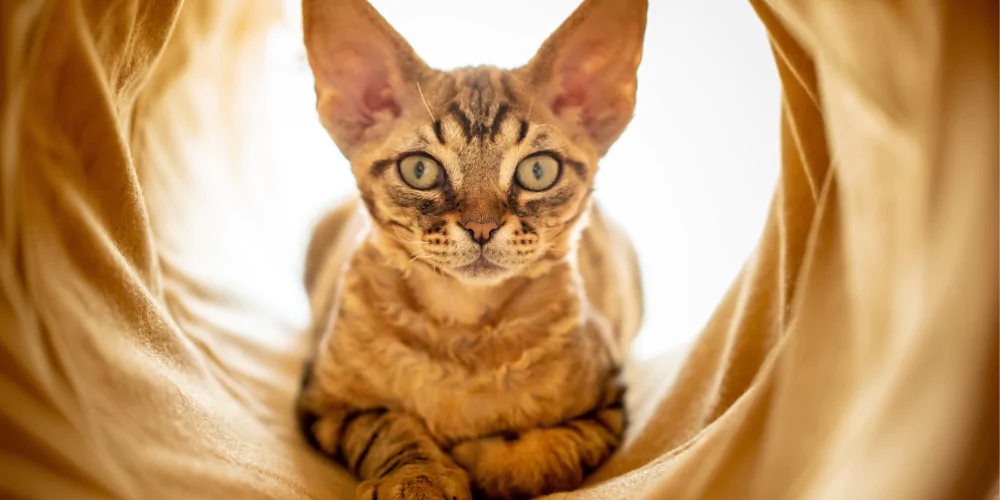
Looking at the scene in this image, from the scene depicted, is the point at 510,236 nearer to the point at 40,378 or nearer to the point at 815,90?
the point at 815,90

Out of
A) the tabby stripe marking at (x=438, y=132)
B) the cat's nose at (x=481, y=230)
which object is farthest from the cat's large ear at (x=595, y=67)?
the cat's nose at (x=481, y=230)

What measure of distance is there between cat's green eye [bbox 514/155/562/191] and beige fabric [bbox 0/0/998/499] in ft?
1.41

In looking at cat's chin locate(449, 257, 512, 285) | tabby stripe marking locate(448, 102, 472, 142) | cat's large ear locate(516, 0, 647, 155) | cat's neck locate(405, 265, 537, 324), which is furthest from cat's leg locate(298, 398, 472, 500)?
cat's large ear locate(516, 0, 647, 155)

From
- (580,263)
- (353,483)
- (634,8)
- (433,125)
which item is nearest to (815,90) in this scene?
(634,8)

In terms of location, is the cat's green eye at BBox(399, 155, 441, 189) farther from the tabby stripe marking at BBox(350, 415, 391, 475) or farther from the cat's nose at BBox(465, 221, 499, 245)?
the tabby stripe marking at BBox(350, 415, 391, 475)

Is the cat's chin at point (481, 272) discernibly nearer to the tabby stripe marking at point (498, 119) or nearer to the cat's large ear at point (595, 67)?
the tabby stripe marking at point (498, 119)

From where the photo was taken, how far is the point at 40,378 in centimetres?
94

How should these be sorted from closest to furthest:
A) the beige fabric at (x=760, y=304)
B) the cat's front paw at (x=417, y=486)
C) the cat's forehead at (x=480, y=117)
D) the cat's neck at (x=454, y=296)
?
the beige fabric at (x=760, y=304) < the cat's front paw at (x=417, y=486) < the cat's forehead at (x=480, y=117) < the cat's neck at (x=454, y=296)

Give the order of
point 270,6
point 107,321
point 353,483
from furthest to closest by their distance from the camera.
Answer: point 270,6 < point 353,483 < point 107,321

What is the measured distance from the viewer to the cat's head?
1365 millimetres

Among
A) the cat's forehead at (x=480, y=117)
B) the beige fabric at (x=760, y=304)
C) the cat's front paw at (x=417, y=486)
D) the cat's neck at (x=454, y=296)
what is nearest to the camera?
the beige fabric at (x=760, y=304)

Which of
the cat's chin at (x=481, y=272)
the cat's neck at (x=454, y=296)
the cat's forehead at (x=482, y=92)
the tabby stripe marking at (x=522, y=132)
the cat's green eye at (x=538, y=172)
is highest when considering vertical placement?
the cat's forehead at (x=482, y=92)

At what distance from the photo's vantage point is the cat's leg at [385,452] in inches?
51.3

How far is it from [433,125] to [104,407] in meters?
0.73
